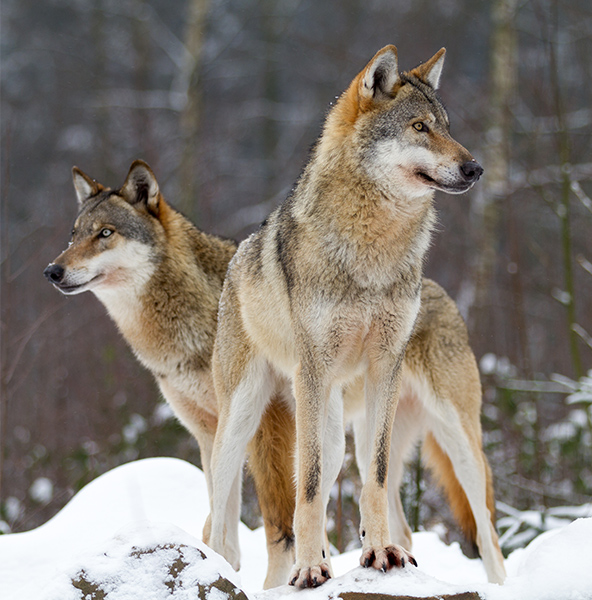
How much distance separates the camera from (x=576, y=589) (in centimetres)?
264

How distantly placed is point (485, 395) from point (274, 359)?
5302 mm

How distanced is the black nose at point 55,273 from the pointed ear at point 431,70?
7.72ft

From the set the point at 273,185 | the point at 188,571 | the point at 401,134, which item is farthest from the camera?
the point at 273,185

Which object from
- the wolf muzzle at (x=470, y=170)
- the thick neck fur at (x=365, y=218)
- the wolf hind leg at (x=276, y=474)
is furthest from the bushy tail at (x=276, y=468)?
the wolf muzzle at (x=470, y=170)

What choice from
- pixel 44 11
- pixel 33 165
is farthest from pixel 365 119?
pixel 44 11

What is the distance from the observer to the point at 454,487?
4.58m

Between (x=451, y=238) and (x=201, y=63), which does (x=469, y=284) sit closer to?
(x=451, y=238)

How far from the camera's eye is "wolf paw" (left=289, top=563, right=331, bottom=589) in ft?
9.47

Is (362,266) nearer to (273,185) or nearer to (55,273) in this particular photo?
(55,273)

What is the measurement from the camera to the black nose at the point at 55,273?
13.9 ft

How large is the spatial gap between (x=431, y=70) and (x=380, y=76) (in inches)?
16.6

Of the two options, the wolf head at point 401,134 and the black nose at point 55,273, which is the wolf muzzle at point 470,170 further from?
the black nose at point 55,273

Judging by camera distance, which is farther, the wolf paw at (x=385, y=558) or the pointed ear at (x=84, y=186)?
the pointed ear at (x=84, y=186)

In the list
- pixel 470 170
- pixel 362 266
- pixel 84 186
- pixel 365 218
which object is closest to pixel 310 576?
pixel 362 266
